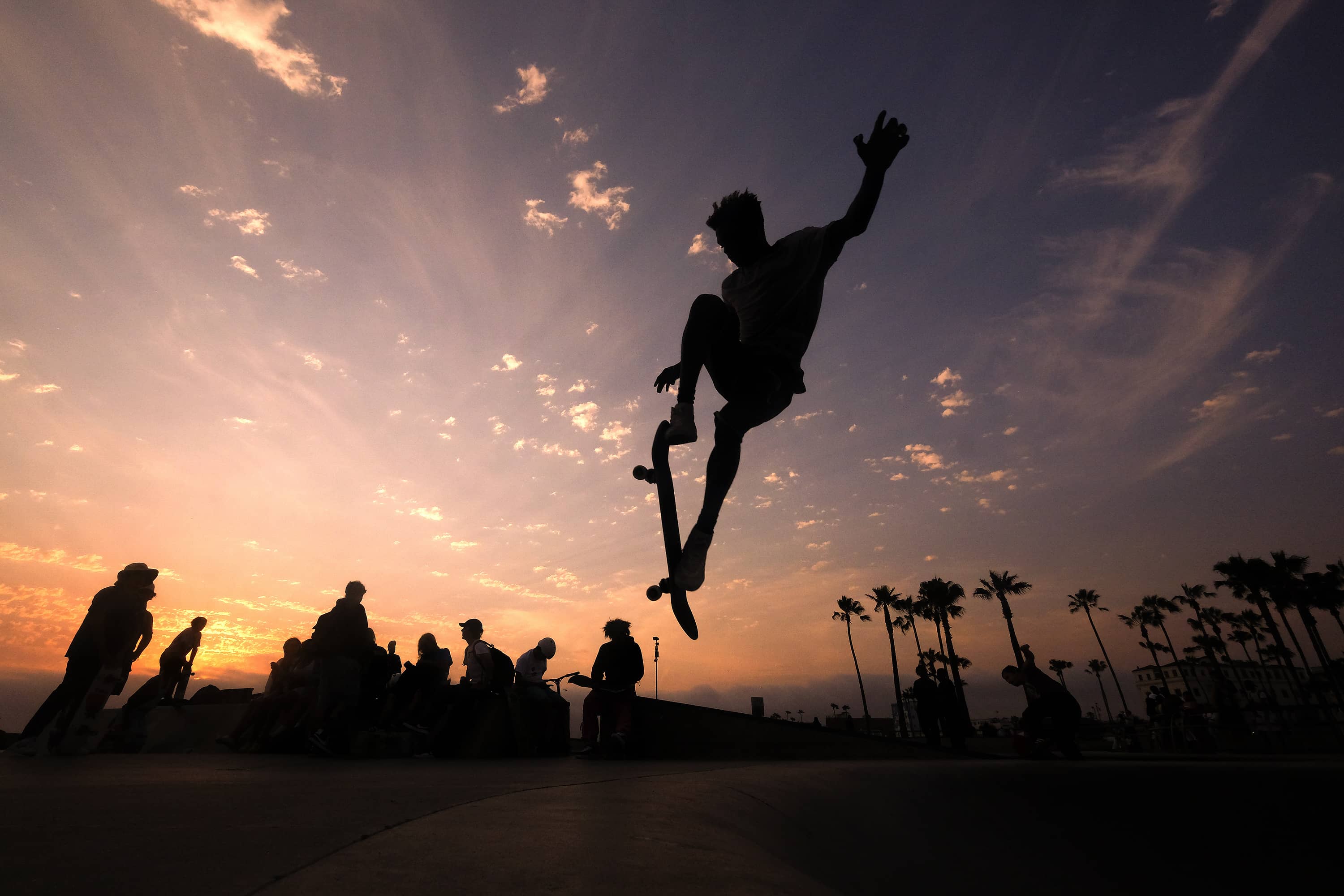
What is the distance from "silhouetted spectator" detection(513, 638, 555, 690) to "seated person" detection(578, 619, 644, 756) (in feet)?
3.05

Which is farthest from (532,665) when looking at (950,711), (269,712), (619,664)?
(950,711)

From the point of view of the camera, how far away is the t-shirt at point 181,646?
28.6 ft

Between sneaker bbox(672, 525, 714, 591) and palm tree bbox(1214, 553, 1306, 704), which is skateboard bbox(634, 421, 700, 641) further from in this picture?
palm tree bbox(1214, 553, 1306, 704)

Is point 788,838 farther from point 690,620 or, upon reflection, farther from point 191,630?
point 191,630

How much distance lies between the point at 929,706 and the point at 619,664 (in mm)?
8420

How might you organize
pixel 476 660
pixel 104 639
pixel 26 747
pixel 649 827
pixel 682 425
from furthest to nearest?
1. pixel 476 660
2. pixel 104 639
3. pixel 26 747
4. pixel 682 425
5. pixel 649 827

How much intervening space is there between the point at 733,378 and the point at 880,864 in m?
2.56

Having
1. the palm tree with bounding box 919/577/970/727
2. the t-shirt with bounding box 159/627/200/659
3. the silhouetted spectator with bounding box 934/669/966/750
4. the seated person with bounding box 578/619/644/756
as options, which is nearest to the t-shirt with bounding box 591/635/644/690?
the seated person with bounding box 578/619/644/756

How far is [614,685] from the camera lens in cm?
680

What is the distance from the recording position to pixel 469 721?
695 cm

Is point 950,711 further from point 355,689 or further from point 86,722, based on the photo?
point 86,722

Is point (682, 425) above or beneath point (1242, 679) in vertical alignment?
beneath

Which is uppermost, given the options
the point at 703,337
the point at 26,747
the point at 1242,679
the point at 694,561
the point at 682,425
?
the point at 1242,679

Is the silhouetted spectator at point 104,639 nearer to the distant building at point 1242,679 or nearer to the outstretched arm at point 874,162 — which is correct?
the outstretched arm at point 874,162
